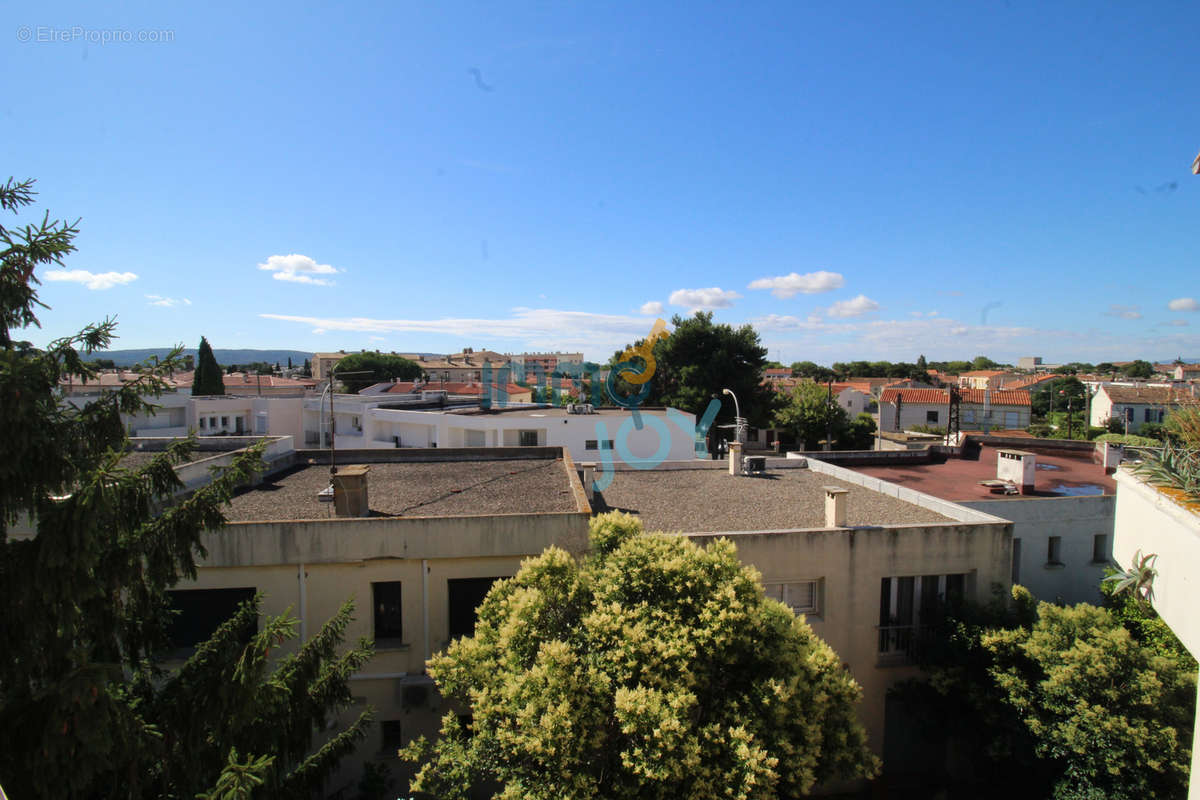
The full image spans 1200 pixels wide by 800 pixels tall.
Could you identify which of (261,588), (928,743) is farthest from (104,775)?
(928,743)

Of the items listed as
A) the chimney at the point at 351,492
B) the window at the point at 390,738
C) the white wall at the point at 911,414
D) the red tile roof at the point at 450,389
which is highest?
the red tile roof at the point at 450,389

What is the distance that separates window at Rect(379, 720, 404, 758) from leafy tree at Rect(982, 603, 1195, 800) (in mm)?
11550

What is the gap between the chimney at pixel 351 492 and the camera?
40.6 ft

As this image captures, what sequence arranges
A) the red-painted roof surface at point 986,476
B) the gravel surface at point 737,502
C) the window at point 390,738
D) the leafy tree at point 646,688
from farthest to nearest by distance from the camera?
the red-painted roof surface at point 986,476, the gravel surface at point 737,502, the window at point 390,738, the leafy tree at point 646,688

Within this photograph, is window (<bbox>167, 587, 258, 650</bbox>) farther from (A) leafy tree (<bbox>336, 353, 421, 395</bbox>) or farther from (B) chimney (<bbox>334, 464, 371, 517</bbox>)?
(A) leafy tree (<bbox>336, 353, 421, 395</bbox>)

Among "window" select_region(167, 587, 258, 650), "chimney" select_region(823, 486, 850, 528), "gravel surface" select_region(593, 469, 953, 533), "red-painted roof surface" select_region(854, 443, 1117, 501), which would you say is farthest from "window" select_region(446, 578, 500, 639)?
"red-painted roof surface" select_region(854, 443, 1117, 501)

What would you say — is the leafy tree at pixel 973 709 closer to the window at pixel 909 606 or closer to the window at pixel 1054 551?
the window at pixel 909 606

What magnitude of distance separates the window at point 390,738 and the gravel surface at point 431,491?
13.3ft

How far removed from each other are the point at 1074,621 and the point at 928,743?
166 inches

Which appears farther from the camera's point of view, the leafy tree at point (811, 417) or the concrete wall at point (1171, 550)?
the leafy tree at point (811, 417)

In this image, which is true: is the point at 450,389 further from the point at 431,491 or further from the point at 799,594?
the point at 799,594

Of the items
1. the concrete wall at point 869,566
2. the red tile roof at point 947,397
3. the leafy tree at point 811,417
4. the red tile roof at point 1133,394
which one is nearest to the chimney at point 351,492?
the concrete wall at point 869,566

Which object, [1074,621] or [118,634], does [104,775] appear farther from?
[1074,621]

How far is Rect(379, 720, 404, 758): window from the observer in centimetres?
1191
